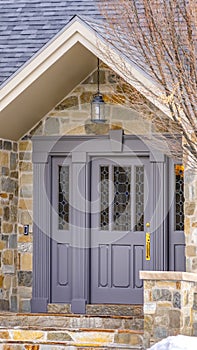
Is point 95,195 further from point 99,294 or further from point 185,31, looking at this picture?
point 185,31

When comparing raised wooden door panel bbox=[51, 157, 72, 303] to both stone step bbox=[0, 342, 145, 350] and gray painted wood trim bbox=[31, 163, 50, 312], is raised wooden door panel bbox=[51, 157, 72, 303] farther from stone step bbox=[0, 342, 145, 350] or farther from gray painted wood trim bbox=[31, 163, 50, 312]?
stone step bbox=[0, 342, 145, 350]

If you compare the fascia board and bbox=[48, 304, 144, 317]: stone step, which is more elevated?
the fascia board

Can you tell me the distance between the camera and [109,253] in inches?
591

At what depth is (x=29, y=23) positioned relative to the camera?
1527cm

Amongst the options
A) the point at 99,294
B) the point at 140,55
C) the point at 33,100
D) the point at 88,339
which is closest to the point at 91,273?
the point at 99,294

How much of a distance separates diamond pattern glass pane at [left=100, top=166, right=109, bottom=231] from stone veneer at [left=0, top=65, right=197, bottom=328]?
64 centimetres

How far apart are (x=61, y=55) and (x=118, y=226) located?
2.93 meters

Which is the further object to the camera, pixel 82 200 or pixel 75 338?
pixel 82 200

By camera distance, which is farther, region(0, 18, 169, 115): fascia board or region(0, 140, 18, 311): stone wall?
region(0, 140, 18, 311): stone wall

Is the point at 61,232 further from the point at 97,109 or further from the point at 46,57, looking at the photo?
the point at 46,57

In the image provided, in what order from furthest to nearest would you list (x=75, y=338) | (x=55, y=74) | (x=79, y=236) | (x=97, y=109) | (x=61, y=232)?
(x=61, y=232) < (x=79, y=236) < (x=97, y=109) < (x=55, y=74) < (x=75, y=338)

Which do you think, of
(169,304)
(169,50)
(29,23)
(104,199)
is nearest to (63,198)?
(104,199)

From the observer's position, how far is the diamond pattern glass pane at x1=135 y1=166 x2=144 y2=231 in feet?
49.2

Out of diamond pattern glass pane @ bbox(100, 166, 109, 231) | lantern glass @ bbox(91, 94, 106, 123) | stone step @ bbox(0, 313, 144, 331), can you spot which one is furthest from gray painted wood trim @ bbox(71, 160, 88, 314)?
lantern glass @ bbox(91, 94, 106, 123)
